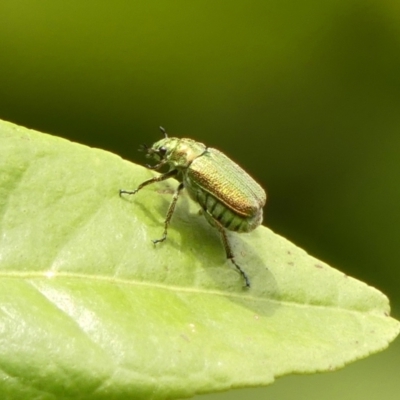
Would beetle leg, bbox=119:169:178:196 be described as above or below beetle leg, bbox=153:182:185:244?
above

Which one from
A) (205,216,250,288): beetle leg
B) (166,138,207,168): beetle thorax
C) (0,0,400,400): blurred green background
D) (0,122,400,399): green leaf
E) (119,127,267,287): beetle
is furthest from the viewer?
(0,0,400,400): blurred green background

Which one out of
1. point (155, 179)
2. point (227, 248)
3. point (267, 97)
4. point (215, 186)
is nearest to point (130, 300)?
point (227, 248)

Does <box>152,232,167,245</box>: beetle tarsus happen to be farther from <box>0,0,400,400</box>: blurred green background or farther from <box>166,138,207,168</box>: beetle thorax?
<box>0,0,400,400</box>: blurred green background

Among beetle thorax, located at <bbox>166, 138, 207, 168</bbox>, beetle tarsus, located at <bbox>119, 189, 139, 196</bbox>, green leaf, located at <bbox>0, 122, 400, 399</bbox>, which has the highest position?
beetle thorax, located at <bbox>166, 138, 207, 168</bbox>

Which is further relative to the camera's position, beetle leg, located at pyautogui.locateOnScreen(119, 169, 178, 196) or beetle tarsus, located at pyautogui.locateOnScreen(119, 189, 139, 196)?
beetle leg, located at pyautogui.locateOnScreen(119, 169, 178, 196)

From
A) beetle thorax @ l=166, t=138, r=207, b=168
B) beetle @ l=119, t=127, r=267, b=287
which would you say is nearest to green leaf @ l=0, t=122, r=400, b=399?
beetle @ l=119, t=127, r=267, b=287

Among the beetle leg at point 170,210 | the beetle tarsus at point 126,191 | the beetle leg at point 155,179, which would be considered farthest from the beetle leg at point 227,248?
the beetle tarsus at point 126,191

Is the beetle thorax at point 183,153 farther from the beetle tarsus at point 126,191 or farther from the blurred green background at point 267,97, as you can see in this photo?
the blurred green background at point 267,97

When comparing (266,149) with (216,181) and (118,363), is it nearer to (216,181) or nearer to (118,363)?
(216,181)
